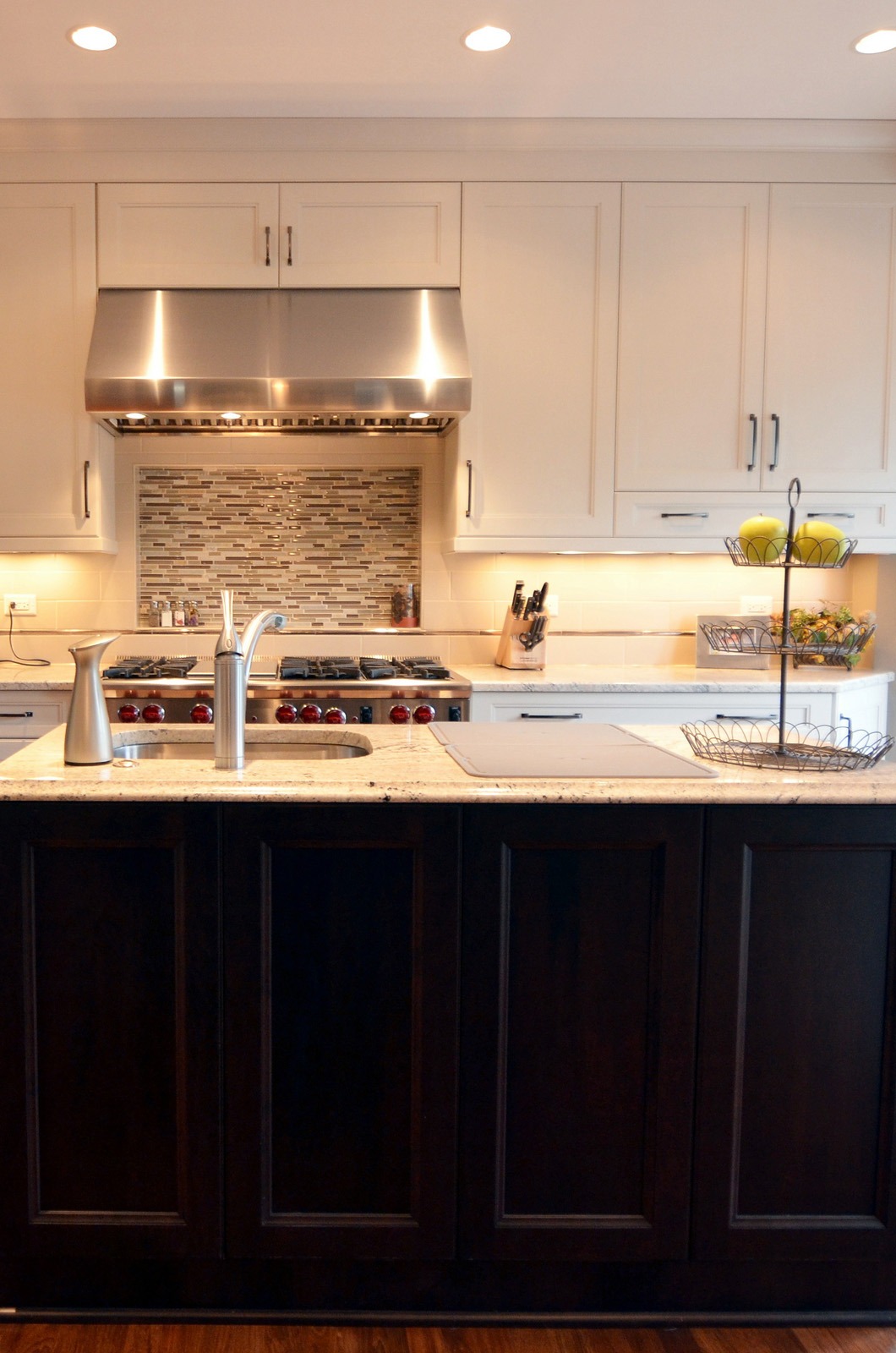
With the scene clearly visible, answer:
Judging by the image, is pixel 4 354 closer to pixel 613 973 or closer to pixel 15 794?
pixel 15 794

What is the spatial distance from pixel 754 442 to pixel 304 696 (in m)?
1.73

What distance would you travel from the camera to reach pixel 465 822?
Answer: 61.9 inches

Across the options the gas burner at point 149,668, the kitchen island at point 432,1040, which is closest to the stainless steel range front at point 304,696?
the gas burner at point 149,668

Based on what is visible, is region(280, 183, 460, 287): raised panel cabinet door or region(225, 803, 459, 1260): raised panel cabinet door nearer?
region(225, 803, 459, 1260): raised panel cabinet door

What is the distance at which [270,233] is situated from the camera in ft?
10.8

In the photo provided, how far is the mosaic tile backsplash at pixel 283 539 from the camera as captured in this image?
3.77 m

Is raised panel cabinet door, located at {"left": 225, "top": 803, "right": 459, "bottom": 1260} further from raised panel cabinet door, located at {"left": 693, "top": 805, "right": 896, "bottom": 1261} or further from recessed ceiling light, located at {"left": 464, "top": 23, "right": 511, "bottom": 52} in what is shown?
recessed ceiling light, located at {"left": 464, "top": 23, "right": 511, "bottom": 52}

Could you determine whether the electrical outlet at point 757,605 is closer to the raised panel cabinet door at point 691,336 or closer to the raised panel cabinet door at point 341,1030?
the raised panel cabinet door at point 691,336

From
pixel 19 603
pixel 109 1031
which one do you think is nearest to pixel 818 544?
pixel 109 1031

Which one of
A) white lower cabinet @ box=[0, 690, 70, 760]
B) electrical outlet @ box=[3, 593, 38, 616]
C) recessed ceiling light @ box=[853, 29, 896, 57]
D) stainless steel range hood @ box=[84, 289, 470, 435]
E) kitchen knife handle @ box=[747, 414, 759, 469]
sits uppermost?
recessed ceiling light @ box=[853, 29, 896, 57]

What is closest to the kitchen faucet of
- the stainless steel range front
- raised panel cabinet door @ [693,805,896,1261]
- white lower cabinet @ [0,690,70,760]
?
raised panel cabinet door @ [693,805,896,1261]

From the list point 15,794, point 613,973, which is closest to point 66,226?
point 15,794

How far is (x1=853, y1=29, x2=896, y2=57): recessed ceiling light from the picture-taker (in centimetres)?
270

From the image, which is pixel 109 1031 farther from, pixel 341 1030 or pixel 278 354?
pixel 278 354
